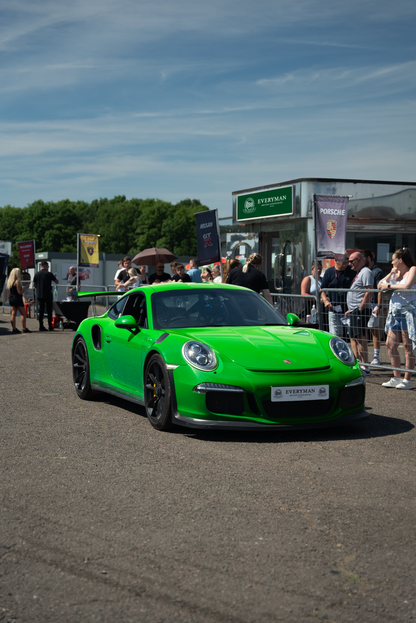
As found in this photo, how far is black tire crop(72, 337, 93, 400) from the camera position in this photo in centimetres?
830

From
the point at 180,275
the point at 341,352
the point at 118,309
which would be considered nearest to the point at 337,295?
the point at 118,309

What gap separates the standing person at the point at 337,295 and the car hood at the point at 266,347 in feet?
13.7

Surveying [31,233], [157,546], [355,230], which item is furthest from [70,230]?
[157,546]

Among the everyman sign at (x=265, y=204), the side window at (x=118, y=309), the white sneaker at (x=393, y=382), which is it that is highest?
the everyman sign at (x=265, y=204)

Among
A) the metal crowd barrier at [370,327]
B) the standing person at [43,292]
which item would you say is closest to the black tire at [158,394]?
the metal crowd barrier at [370,327]

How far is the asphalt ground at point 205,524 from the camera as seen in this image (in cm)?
301

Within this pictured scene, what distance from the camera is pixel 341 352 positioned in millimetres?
6730

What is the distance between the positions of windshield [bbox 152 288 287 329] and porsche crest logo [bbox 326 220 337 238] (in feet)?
14.6

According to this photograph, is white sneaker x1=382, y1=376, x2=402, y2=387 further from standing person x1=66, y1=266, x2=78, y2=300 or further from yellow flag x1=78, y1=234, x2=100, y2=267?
yellow flag x1=78, y1=234, x2=100, y2=267

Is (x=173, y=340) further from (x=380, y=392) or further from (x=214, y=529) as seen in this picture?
(x=380, y=392)

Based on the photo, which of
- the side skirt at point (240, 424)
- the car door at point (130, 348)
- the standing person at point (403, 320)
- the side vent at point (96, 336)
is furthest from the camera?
the standing person at point (403, 320)

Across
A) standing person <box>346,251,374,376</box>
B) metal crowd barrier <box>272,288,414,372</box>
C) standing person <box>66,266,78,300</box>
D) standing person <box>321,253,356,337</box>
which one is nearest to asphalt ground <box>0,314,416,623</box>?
metal crowd barrier <box>272,288,414,372</box>

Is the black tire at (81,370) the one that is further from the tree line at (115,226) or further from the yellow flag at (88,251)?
the tree line at (115,226)

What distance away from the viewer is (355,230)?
16.9 metres
